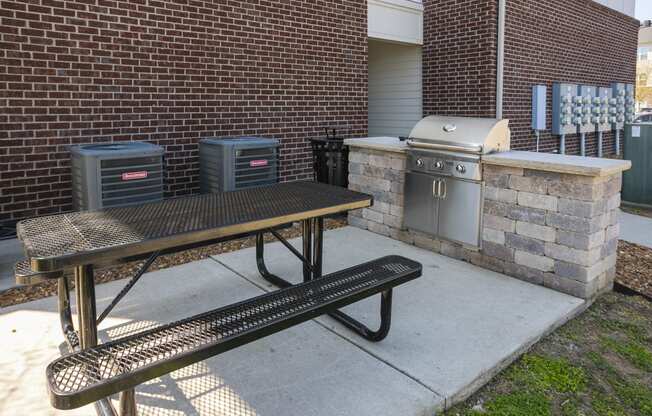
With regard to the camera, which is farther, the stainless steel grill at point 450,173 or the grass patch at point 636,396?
the stainless steel grill at point 450,173

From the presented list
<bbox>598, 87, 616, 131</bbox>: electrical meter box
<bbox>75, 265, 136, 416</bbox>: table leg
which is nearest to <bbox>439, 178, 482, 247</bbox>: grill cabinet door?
<bbox>75, 265, 136, 416</bbox>: table leg

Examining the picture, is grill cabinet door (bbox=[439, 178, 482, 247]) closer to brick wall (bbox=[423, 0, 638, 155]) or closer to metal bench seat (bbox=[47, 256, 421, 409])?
metal bench seat (bbox=[47, 256, 421, 409])

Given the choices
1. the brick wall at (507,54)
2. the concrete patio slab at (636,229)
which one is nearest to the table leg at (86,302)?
the concrete patio slab at (636,229)

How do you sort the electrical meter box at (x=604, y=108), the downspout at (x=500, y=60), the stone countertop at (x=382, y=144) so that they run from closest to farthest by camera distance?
the stone countertop at (x=382, y=144)
the downspout at (x=500, y=60)
the electrical meter box at (x=604, y=108)

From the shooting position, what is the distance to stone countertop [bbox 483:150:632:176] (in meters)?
3.55

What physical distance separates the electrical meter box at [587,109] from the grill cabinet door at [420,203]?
305 inches

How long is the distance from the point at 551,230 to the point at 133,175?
3633 millimetres

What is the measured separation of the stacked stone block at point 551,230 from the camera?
365 centimetres

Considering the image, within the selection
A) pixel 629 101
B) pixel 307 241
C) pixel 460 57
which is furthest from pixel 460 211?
pixel 629 101

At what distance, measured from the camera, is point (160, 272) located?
4254 mm

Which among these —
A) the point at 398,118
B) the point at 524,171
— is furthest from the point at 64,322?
the point at 398,118

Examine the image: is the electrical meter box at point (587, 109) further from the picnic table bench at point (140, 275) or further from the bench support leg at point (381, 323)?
the bench support leg at point (381, 323)

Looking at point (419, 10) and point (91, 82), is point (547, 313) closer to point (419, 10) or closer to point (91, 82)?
point (91, 82)

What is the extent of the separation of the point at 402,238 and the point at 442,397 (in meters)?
2.78
